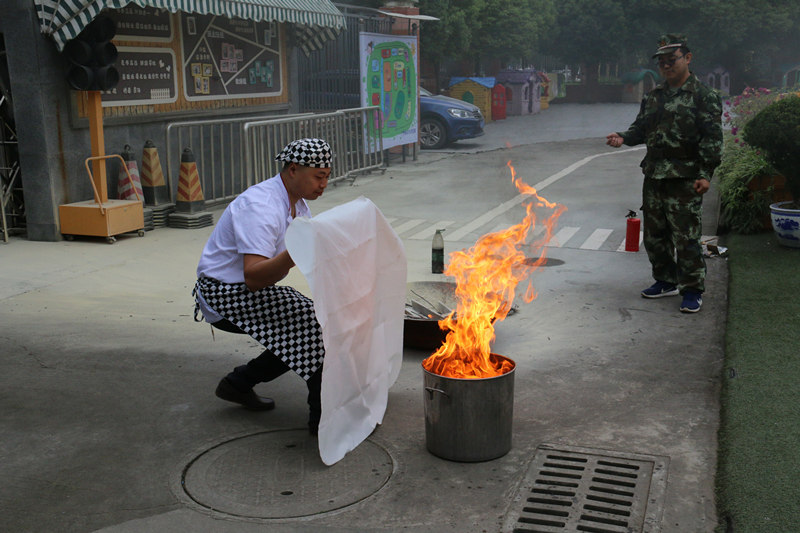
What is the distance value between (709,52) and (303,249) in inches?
1972

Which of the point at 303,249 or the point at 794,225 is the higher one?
the point at 303,249

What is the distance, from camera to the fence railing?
11953 millimetres

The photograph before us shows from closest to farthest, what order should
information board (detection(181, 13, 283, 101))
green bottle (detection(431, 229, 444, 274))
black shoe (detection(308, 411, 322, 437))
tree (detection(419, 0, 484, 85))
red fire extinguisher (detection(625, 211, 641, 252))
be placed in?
black shoe (detection(308, 411, 322, 437))
green bottle (detection(431, 229, 444, 274))
red fire extinguisher (detection(625, 211, 641, 252))
information board (detection(181, 13, 283, 101))
tree (detection(419, 0, 484, 85))

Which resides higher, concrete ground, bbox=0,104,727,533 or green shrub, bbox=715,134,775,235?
green shrub, bbox=715,134,775,235

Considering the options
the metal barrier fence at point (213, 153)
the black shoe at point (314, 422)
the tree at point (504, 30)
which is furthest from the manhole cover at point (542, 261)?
the tree at point (504, 30)

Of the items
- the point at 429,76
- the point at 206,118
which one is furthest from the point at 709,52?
the point at 206,118

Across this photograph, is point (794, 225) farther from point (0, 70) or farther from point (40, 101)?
point (0, 70)

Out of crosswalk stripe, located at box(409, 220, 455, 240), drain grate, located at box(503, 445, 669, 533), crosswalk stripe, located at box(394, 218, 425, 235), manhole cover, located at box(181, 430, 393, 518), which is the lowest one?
crosswalk stripe, located at box(409, 220, 455, 240)

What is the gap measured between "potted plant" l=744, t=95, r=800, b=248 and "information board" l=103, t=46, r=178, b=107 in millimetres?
7424

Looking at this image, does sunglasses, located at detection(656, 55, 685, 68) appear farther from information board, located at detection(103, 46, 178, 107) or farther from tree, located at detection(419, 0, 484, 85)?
tree, located at detection(419, 0, 484, 85)

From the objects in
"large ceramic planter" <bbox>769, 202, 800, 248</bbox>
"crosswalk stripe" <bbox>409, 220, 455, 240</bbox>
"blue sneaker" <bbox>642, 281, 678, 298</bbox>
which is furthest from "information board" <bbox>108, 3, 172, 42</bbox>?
"large ceramic planter" <bbox>769, 202, 800, 248</bbox>

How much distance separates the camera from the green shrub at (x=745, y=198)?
32.8 feet

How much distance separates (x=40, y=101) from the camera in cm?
966

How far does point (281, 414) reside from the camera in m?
5.16
